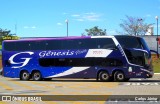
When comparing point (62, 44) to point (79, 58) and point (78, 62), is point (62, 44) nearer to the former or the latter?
point (79, 58)

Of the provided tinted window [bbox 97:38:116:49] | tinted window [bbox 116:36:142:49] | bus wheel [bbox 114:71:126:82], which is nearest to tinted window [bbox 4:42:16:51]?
tinted window [bbox 97:38:116:49]

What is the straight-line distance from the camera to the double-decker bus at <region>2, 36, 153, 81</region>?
30906 mm

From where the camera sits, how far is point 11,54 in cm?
3500

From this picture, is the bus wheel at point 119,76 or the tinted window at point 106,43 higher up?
the tinted window at point 106,43

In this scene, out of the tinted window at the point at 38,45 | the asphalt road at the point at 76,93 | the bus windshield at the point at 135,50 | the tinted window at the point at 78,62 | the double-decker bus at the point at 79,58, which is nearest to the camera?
the asphalt road at the point at 76,93

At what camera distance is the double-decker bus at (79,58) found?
30906 mm

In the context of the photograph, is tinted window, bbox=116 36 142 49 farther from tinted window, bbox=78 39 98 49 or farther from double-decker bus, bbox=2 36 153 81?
tinted window, bbox=78 39 98 49

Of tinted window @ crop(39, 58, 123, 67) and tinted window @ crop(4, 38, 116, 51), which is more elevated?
tinted window @ crop(4, 38, 116, 51)

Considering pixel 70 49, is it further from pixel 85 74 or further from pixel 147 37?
pixel 147 37

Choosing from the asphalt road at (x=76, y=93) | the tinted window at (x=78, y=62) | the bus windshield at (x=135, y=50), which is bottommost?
the asphalt road at (x=76, y=93)

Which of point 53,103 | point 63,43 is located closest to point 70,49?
point 63,43

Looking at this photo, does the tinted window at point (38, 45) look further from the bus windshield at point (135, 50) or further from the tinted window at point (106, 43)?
the bus windshield at point (135, 50)

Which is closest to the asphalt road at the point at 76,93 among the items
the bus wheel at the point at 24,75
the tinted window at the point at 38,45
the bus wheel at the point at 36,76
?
the tinted window at the point at 38,45

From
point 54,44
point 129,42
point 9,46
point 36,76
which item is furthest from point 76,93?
point 9,46
